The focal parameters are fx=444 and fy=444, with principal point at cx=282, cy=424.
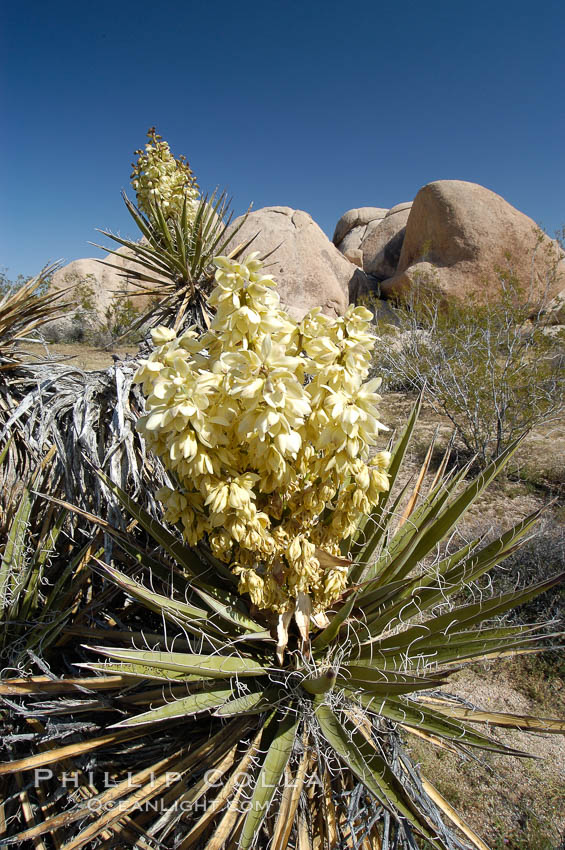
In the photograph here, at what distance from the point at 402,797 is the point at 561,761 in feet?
5.32

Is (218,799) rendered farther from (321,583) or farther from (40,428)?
(40,428)

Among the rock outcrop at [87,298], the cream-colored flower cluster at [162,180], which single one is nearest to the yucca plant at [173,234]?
the cream-colored flower cluster at [162,180]

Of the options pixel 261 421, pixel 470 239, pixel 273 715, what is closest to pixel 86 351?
pixel 273 715

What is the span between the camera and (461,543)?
3.69m

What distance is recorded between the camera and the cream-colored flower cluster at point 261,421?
1146mm

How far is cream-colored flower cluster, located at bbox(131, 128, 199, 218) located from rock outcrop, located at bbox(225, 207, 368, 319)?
8.47 meters

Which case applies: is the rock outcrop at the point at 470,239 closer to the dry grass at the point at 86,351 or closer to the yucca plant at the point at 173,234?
the dry grass at the point at 86,351

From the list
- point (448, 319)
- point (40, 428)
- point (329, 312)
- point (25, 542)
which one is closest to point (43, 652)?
point (25, 542)

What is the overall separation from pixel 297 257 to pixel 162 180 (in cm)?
1004

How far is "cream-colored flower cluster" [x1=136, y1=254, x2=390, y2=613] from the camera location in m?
1.15

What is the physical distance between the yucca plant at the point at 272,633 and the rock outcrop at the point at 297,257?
10.8 meters

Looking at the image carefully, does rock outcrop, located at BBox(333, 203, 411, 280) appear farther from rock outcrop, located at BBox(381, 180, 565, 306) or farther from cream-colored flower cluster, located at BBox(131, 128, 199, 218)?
cream-colored flower cluster, located at BBox(131, 128, 199, 218)

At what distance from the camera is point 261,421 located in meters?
1.11

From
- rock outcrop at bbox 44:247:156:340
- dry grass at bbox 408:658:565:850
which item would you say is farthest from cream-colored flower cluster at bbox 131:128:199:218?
rock outcrop at bbox 44:247:156:340
